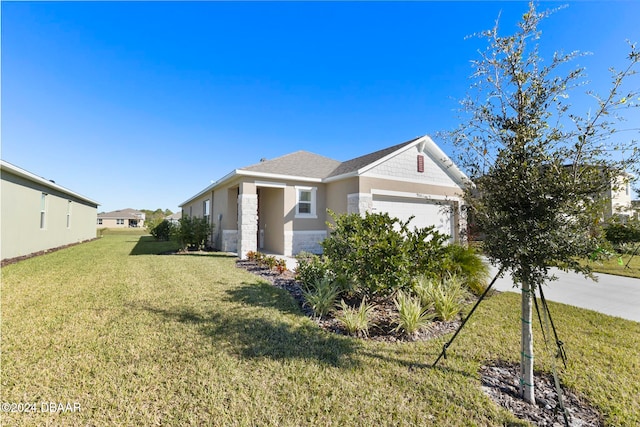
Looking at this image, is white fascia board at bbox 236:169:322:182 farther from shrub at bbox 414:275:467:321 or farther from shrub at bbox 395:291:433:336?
shrub at bbox 395:291:433:336

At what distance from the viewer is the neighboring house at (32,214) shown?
9.80 m

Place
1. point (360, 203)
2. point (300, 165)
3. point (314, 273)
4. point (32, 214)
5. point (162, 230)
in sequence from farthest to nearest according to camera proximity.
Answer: point (162, 230) < point (300, 165) < point (32, 214) < point (360, 203) < point (314, 273)

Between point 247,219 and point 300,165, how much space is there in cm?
436

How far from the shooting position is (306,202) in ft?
41.5

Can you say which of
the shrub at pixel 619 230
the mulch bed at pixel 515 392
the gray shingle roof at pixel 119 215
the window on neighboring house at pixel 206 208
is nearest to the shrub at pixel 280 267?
the mulch bed at pixel 515 392

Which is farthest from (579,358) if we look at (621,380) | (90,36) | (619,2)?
(90,36)

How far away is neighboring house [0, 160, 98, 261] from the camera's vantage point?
9.80 metres

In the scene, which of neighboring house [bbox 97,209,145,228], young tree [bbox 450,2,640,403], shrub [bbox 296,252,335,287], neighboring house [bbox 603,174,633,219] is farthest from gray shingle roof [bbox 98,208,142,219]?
neighboring house [bbox 603,174,633,219]

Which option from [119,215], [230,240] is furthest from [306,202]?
[119,215]

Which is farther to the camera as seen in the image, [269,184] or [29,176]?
[269,184]

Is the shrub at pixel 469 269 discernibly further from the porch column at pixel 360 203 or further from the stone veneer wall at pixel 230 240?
the stone veneer wall at pixel 230 240

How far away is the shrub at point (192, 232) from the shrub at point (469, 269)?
12.5 meters

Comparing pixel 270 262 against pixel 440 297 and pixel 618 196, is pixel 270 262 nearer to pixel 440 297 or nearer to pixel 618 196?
Answer: pixel 440 297

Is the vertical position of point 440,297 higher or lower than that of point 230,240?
lower
